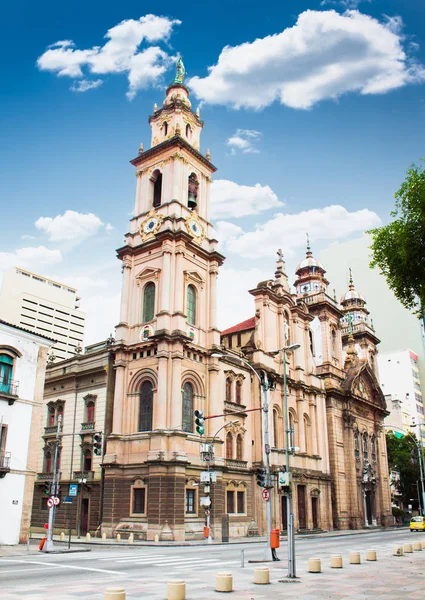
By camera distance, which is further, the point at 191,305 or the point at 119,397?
the point at 191,305

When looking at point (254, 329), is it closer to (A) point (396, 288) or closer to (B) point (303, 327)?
(B) point (303, 327)

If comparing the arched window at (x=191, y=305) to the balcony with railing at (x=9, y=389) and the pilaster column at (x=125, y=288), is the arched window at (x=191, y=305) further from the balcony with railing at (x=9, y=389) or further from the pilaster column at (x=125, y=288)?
the balcony with railing at (x=9, y=389)

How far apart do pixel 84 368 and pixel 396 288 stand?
101 feet

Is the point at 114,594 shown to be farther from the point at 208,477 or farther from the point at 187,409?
the point at 187,409

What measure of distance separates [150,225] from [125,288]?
5.98m

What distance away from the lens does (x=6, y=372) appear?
111 feet

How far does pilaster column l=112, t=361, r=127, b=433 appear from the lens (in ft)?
145

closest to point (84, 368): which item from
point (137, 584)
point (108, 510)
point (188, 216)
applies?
point (108, 510)

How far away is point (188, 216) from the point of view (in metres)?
50.2

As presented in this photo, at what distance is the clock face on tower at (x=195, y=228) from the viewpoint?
49812mm

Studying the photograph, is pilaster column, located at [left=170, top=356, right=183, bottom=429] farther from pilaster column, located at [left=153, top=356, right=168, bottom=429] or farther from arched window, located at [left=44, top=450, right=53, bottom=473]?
arched window, located at [left=44, top=450, right=53, bottom=473]

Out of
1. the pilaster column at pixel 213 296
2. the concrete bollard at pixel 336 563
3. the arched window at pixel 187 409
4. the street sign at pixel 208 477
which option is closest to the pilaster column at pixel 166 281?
the pilaster column at pixel 213 296

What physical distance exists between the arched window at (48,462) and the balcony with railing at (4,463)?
16686mm

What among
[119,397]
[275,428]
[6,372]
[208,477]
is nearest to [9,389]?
[6,372]
